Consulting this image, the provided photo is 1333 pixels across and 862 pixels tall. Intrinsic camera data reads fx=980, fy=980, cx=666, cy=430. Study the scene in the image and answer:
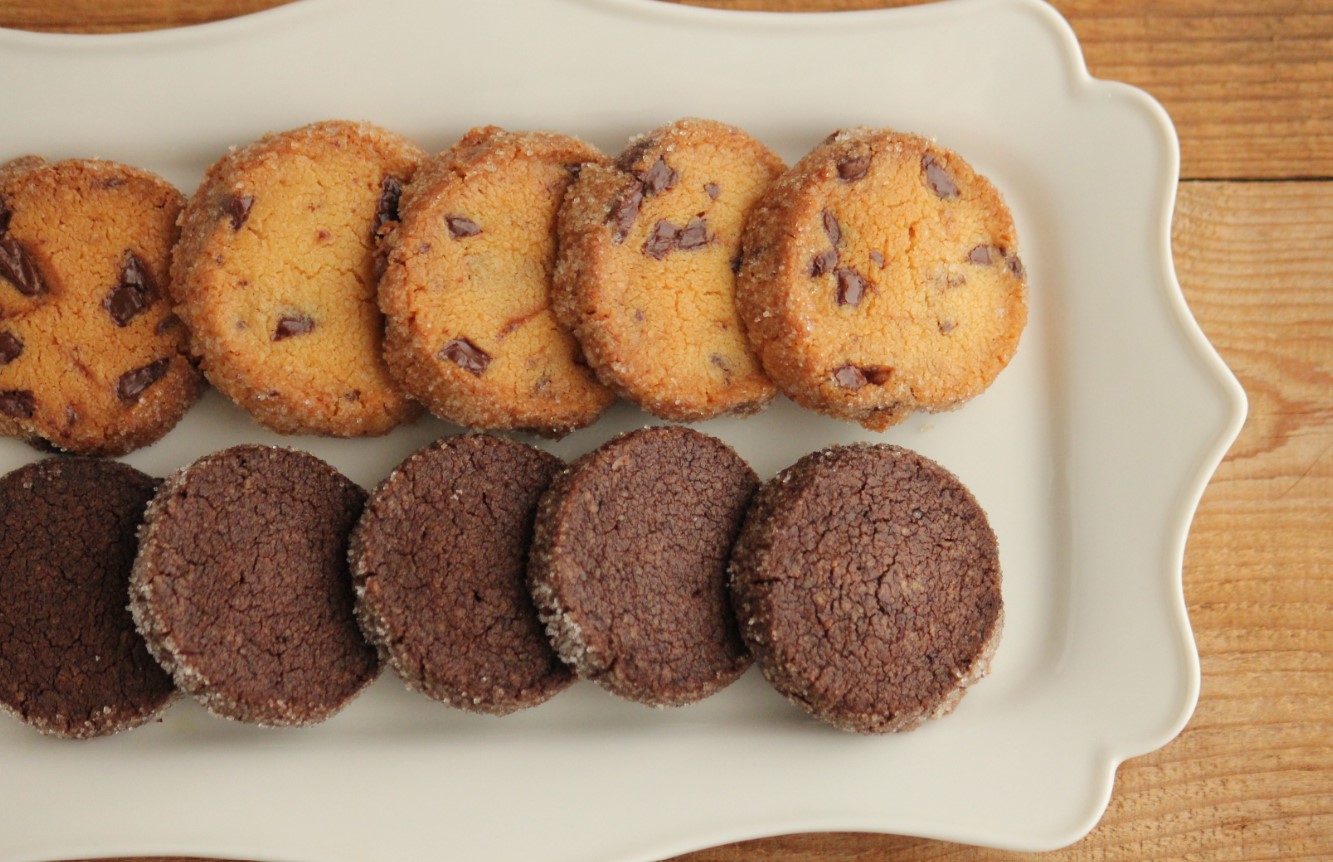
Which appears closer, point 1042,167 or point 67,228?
point 67,228

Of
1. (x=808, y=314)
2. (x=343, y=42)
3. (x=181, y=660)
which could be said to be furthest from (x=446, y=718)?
(x=343, y=42)

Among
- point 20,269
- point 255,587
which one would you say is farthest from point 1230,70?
point 20,269

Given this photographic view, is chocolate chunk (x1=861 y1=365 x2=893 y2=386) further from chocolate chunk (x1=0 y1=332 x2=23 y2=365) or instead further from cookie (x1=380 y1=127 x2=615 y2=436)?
chocolate chunk (x1=0 y1=332 x2=23 y2=365)

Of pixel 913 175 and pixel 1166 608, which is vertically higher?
pixel 913 175

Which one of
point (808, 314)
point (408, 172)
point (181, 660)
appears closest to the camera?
point (181, 660)

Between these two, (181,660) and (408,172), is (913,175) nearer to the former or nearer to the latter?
(408,172)

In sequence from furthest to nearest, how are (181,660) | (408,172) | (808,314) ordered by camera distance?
1. (408,172)
2. (808,314)
3. (181,660)

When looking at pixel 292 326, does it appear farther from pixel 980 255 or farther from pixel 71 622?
pixel 980 255
